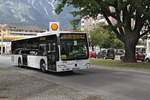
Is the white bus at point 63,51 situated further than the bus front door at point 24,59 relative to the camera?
No

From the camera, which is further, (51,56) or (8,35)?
(8,35)

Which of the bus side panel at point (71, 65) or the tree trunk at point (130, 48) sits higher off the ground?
the tree trunk at point (130, 48)

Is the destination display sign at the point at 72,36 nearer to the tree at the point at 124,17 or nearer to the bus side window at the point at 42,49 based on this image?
the bus side window at the point at 42,49

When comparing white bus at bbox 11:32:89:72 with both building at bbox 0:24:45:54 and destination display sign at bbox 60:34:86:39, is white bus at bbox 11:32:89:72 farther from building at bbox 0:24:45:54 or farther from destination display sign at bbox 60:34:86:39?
building at bbox 0:24:45:54

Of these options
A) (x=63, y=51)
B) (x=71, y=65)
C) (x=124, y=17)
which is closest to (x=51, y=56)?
(x=63, y=51)

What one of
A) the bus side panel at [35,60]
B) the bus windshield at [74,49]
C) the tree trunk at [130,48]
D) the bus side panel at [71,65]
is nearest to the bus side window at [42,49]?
the bus side panel at [35,60]

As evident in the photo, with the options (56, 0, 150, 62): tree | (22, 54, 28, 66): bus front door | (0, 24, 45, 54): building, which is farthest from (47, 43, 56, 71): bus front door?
(0, 24, 45, 54): building

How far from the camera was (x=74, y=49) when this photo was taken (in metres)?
17.8

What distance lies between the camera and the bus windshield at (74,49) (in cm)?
1748

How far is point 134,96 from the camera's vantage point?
33.3 feet

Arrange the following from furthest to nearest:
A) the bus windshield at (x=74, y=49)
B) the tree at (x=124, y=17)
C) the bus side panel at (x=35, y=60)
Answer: the tree at (x=124, y=17) → the bus side panel at (x=35, y=60) → the bus windshield at (x=74, y=49)

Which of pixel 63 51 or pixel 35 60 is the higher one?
pixel 63 51

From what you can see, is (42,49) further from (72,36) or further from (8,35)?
(8,35)

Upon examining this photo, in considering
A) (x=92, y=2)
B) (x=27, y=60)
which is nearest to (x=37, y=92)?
(x=27, y=60)
